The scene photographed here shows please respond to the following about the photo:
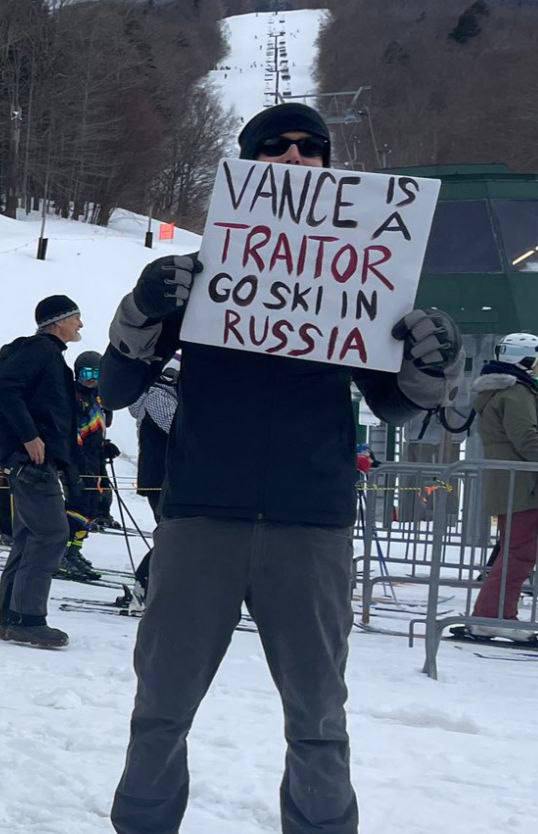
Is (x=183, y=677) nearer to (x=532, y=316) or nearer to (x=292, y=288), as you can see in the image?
(x=292, y=288)

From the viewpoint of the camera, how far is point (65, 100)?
58.8 metres

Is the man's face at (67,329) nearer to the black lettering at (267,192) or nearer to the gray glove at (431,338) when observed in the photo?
the black lettering at (267,192)

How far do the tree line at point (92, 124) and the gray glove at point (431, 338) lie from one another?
49.7 metres

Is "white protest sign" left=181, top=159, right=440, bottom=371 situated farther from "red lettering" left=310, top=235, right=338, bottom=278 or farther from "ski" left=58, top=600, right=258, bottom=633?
"ski" left=58, top=600, right=258, bottom=633

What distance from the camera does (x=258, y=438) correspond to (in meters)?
2.89

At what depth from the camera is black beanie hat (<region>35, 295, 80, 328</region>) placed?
6.44m

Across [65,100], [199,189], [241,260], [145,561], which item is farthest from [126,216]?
[241,260]

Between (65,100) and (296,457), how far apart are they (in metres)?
58.6

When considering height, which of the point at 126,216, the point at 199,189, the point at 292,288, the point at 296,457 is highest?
the point at 199,189

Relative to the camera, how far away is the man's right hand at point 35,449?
Result: 618cm

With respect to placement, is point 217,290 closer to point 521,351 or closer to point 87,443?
point 521,351

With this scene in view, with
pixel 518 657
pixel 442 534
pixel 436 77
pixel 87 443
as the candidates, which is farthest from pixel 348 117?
pixel 436 77

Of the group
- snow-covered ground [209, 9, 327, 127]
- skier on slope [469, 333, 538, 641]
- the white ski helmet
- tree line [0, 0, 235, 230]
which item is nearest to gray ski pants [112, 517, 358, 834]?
skier on slope [469, 333, 538, 641]

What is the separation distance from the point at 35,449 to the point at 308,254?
345cm
